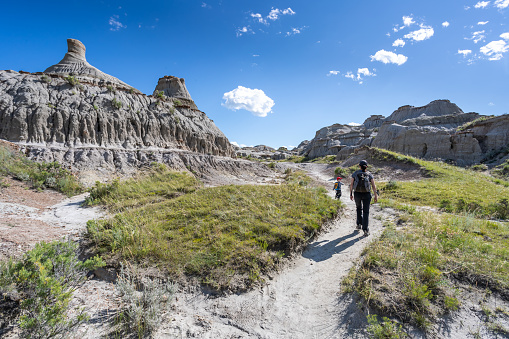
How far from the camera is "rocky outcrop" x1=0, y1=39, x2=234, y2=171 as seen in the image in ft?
58.4

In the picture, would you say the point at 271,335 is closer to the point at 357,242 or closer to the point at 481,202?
the point at 357,242

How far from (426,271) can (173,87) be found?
4385cm

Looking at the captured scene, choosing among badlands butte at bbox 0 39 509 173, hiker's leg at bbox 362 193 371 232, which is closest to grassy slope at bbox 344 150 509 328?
hiker's leg at bbox 362 193 371 232

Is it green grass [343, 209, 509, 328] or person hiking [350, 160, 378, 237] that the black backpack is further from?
green grass [343, 209, 509, 328]

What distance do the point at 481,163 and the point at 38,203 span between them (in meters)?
42.9

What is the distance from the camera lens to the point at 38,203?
1027 cm

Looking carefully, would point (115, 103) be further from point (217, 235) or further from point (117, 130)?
point (217, 235)

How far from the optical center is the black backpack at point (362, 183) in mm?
6721

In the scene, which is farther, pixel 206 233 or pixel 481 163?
pixel 481 163

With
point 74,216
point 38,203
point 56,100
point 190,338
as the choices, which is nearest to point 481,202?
point 190,338

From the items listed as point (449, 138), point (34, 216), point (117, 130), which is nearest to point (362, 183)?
point (34, 216)

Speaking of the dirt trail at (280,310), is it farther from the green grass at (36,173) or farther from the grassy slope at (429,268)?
the green grass at (36,173)

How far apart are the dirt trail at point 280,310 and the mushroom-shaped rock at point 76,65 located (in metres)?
34.3

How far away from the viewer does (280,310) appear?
12.7ft
